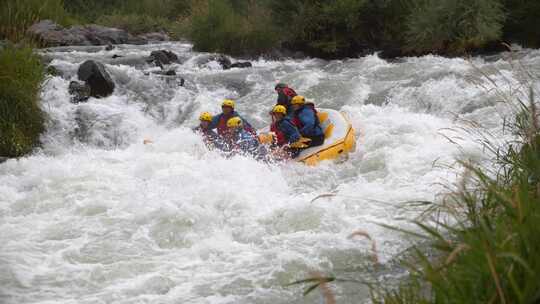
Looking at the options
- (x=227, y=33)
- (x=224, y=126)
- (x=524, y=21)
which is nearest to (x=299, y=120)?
(x=224, y=126)

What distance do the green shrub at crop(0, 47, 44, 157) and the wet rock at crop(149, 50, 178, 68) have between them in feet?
14.1

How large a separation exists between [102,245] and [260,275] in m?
1.35

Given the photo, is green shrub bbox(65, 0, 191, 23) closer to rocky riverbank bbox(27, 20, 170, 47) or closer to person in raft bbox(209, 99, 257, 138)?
rocky riverbank bbox(27, 20, 170, 47)

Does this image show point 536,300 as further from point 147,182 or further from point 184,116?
point 184,116

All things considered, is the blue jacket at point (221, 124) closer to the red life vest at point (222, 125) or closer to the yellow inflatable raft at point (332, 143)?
the red life vest at point (222, 125)

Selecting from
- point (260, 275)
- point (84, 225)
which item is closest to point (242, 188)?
point (84, 225)

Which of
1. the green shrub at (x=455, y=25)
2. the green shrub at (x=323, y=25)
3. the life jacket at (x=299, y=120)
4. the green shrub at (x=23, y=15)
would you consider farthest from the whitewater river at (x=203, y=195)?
the green shrub at (x=323, y=25)

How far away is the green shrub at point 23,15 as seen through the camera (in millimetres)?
9716

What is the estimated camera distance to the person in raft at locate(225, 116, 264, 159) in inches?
261

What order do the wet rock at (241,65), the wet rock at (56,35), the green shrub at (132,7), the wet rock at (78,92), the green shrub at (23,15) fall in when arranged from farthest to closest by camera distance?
the green shrub at (132,7), the wet rock at (56,35), the wet rock at (241,65), the green shrub at (23,15), the wet rock at (78,92)

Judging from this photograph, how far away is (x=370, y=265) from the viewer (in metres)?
3.73

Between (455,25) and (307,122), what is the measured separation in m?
6.42

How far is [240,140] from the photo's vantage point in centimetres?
668

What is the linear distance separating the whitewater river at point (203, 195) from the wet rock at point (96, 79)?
7.1 inches
